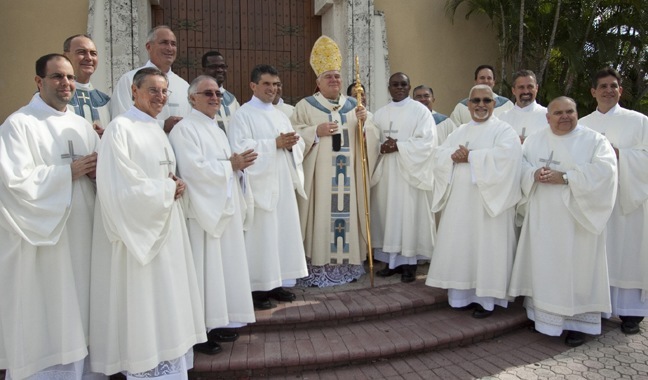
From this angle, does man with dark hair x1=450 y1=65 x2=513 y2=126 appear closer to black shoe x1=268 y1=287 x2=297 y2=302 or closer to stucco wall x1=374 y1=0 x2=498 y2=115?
stucco wall x1=374 y1=0 x2=498 y2=115

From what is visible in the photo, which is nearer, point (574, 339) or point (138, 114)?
point (138, 114)

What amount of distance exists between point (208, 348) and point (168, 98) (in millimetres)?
2239

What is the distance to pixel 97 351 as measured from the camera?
346cm

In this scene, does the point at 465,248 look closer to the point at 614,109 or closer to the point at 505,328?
the point at 505,328

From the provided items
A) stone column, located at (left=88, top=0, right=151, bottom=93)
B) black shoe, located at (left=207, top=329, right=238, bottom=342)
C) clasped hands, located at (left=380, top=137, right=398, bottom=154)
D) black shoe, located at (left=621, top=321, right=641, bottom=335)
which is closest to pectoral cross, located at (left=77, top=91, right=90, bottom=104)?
black shoe, located at (left=207, top=329, right=238, bottom=342)

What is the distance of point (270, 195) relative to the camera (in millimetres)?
4750

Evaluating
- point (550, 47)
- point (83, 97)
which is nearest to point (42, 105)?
point (83, 97)

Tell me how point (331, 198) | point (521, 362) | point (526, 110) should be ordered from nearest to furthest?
1. point (521, 362)
2. point (331, 198)
3. point (526, 110)

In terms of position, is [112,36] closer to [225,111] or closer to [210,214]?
[225,111]

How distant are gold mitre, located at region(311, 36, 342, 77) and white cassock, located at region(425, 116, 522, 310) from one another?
1.46 m

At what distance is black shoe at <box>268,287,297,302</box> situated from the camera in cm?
496

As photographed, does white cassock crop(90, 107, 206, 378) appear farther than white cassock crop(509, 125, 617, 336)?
No

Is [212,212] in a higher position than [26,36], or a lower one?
lower

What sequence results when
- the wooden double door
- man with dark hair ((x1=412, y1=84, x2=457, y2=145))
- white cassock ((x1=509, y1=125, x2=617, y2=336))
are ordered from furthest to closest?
1. the wooden double door
2. man with dark hair ((x1=412, y1=84, x2=457, y2=145))
3. white cassock ((x1=509, y1=125, x2=617, y2=336))
